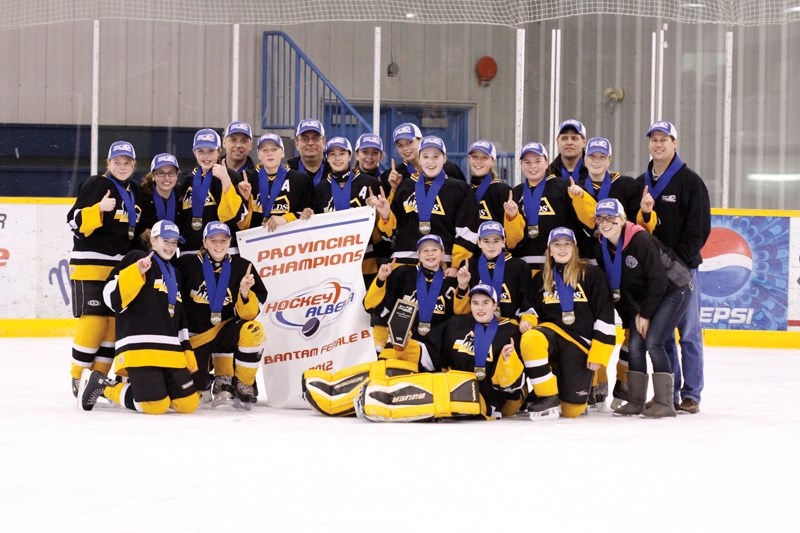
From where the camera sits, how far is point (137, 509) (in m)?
3.21

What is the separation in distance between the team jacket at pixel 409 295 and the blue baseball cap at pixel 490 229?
0.90 ft

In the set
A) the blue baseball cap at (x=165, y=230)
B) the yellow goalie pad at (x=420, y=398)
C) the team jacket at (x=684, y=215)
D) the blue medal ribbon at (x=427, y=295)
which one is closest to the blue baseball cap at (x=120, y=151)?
the blue baseball cap at (x=165, y=230)

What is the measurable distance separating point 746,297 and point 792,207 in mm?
2827

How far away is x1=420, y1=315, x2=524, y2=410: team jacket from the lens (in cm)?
527

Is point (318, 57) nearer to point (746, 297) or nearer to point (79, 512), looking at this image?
point (746, 297)

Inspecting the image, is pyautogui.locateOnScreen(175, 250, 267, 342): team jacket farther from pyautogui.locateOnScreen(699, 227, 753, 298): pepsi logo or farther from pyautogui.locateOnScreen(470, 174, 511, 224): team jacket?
pyautogui.locateOnScreen(699, 227, 753, 298): pepsi logo

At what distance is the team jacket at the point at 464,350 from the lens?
527 cm

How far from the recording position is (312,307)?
5.90 meters

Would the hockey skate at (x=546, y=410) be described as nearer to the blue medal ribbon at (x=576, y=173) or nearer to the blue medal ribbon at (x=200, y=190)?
the blue medal ribbon at (x=576, y=173)

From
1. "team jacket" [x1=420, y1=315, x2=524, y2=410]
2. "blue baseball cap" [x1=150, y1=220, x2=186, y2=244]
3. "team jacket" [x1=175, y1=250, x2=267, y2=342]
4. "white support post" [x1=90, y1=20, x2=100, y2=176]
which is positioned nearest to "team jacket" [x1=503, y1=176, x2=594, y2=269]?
"team jacket" [x1=420, y1=315, x2=524, y2=410]

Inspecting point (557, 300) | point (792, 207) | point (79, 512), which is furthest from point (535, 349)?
point (792, 207)

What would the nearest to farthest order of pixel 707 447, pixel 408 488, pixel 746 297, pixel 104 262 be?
pixel 408 488 < pixel 707 447 < pixel 104 262 < pixel 746 297

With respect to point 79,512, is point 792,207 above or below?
above

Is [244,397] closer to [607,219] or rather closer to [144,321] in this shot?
[144,321]
